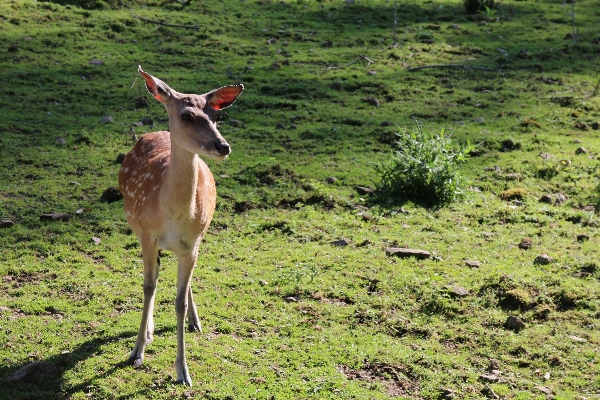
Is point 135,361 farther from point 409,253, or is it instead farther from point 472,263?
point 472,263

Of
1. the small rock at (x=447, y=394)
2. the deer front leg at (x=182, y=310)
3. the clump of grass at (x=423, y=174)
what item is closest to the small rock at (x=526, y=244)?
the clump of grass at (x=423, y=174)

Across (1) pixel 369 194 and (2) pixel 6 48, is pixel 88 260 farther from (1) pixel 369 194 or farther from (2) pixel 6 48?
(2) pixel 6 48

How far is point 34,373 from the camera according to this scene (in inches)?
215

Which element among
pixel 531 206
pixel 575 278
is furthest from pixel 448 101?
pixel 575 278

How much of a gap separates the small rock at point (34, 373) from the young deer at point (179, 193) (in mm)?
560

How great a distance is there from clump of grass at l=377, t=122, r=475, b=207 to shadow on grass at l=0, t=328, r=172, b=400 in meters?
4.45

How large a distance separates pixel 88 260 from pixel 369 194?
3.52m

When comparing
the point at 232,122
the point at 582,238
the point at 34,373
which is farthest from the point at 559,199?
the point at 34,373

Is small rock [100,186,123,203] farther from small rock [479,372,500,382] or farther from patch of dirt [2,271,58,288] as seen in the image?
small rock [479,372,500,382]

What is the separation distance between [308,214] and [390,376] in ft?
10.5

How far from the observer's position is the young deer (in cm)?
511

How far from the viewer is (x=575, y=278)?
24.2 feet

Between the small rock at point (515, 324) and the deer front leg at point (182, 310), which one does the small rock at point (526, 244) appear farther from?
the deer front leg at point (182, 310)

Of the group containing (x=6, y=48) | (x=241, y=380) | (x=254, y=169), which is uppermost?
(x=6, y=48)
